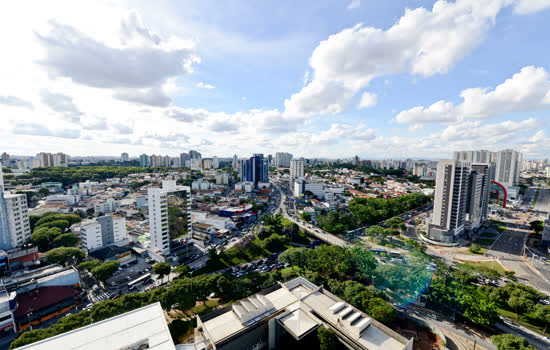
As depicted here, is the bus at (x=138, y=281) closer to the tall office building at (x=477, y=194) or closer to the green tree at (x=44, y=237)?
the green tree at (x=44, y=237)

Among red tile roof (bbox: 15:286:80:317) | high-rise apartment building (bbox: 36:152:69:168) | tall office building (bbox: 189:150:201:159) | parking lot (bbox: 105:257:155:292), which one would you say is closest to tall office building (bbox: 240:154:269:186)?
parking lot (bbox: 105:257:155:292)

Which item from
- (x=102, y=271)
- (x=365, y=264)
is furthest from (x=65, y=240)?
(x=365, y=264)

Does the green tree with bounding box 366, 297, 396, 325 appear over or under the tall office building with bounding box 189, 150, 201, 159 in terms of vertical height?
under

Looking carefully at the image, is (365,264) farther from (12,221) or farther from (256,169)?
(256,169)

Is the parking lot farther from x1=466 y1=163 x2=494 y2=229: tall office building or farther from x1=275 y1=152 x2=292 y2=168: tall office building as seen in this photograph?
x1=275 y1=152 x2=292 y2=168: tall office building

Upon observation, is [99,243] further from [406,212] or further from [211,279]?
[406,212]

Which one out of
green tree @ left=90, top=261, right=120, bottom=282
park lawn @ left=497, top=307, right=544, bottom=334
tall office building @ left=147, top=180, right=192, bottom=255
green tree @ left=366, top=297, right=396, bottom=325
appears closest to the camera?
green tree @ left=366, top=297, right=396, bottom=325

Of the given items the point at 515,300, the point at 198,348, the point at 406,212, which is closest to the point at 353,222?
the point at 406,212
